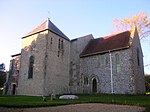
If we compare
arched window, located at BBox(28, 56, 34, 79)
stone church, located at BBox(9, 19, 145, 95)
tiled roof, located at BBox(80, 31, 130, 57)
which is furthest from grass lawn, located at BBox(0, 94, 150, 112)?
tiled roof, located at BBox(80, 31, 130, 57)

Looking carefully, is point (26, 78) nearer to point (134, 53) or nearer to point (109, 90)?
point (109, 90)

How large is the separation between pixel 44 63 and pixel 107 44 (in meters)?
9.54

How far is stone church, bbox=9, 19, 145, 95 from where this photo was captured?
20484 millimetres

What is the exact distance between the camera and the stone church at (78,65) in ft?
67.2

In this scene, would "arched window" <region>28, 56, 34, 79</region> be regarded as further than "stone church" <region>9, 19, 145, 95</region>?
Yes

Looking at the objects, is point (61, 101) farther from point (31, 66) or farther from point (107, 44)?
point (107, 44)

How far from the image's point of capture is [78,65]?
2506 centimetres

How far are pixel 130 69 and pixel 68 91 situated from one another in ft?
32.2

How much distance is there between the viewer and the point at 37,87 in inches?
827

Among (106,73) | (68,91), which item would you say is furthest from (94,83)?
(68,91)

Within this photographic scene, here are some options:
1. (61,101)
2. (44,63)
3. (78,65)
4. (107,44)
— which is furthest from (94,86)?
(61,101)

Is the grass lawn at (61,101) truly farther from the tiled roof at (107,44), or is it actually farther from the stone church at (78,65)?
the tiled roof at (107,44)

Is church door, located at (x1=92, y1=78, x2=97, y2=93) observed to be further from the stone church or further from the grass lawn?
the grass lawn

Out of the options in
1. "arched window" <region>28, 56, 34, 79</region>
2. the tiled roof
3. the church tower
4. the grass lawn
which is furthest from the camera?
"arched window" <region>28, 56, 34, 79</region>
